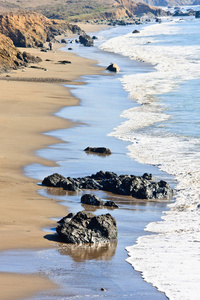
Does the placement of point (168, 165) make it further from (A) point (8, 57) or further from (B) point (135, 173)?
(A) point (8, 57)

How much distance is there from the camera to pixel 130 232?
10.1 metres

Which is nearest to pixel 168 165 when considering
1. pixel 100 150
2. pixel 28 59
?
pixel 100 150

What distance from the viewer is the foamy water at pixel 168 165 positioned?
820 centimetres

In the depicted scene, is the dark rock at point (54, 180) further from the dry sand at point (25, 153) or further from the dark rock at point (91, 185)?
the dark rock at point (91, 185)

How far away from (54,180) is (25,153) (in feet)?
11.8

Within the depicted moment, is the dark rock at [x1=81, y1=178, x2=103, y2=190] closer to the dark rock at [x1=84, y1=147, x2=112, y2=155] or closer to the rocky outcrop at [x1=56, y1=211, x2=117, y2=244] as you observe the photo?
the dark rock at [x1=84, y1=147, x2=112, y2=155]

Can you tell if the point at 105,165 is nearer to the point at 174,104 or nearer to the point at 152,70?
the point at 174,104

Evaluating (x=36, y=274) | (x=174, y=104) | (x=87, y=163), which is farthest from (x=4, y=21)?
(x=36, y=274)

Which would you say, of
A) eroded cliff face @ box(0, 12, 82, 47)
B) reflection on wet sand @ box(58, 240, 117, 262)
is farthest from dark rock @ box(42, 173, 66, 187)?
eroded cliff face @ box(0, 12, 82, 47)

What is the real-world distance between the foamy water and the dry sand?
1660 mm

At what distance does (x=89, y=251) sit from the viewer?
8875mm

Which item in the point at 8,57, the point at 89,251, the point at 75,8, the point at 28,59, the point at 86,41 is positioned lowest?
the point at 89,251

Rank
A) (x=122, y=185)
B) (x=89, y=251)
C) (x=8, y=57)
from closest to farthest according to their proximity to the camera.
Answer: (x=89, y=251), (x=122, y=185), (x=8, y=57)

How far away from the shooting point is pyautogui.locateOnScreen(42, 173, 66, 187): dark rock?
13016mm
